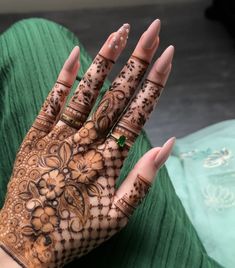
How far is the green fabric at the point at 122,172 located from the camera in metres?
0.61

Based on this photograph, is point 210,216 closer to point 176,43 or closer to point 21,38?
point 21,38

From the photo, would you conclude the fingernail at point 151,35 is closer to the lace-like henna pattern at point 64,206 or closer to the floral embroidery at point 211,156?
the lace-like henna pattern at point 64,206

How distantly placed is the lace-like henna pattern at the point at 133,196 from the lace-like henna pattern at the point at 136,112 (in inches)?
1.7

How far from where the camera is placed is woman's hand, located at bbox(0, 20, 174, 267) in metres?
0.55

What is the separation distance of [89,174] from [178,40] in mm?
1323

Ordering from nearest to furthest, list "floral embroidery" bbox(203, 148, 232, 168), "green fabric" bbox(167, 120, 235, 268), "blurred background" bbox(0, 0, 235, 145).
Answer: "green fabric" bbox(167, 120, 235, 268), "floral embroidery" bbox(203, 148, 232, 168), "blurred background" bbox(0, 0, 235, 145)

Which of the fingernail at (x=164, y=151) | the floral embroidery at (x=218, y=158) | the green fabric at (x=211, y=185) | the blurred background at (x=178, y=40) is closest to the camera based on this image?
the fingernail at (x=164, y=151)

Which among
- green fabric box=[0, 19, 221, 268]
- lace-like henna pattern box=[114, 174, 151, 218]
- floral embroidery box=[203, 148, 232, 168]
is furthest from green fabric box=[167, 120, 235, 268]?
lace-like henna pattern box=[114, 174, 151, 218]

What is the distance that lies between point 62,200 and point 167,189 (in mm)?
190

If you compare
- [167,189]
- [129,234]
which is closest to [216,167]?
[167,189]

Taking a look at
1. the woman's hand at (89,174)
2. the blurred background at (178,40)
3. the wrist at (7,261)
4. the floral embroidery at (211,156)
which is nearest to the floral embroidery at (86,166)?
the woman's hand at (89,174)

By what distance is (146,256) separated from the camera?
0.61m

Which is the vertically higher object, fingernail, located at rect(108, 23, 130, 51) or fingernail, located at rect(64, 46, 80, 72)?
fingernail, located at rect(108, 23, 130, 51)

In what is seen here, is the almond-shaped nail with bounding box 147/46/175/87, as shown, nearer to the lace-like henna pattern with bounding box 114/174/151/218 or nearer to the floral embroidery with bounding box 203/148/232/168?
the lace-like henna pattern with bounding box 114/174/151/218
